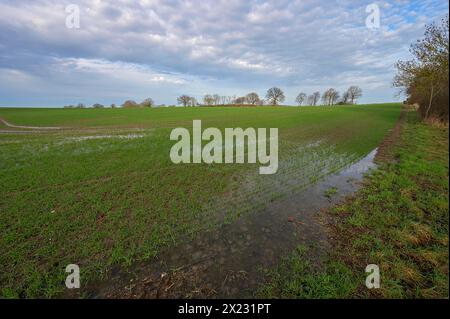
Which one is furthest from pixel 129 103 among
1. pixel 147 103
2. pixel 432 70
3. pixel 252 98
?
pixel 432 70

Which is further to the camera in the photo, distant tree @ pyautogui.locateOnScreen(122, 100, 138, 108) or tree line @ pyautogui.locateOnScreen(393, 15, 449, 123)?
distant tree @ pyautogui.locateOnScreen(122, 100, 138, 108)

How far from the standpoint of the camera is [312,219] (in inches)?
236

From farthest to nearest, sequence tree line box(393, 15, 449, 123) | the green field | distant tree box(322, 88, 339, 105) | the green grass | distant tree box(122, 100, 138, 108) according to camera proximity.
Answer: distant tree box(322, 88, 339, 105) → distant tree box(122, 100, 138, 108) → tree line box(393, 15, 449, 123) → the green field → the green grass

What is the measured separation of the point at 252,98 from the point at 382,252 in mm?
142767

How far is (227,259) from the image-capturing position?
4.42 meters

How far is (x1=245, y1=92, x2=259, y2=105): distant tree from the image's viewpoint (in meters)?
137

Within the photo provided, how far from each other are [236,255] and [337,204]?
14.3 feet

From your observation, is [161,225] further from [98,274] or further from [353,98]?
[353,98]

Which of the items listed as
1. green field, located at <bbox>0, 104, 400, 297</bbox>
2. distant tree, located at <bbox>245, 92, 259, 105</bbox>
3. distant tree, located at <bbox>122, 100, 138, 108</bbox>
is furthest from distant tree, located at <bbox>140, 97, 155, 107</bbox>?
green field, located at <bbox>0, 104, 400, 297</bbox>

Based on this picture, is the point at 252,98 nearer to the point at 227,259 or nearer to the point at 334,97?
the point at 334,97

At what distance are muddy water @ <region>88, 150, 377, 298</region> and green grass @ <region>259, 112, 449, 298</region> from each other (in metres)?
0.38

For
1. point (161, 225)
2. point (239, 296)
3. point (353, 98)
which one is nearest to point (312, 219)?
point (239, 296)

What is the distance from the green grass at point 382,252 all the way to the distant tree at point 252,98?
13754 centimetres

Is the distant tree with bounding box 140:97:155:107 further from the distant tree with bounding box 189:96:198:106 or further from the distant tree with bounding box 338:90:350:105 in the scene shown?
the distant tree with bounding box 338:90:350:105
